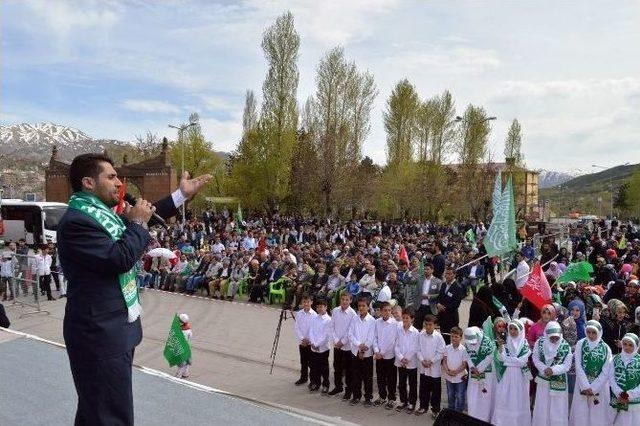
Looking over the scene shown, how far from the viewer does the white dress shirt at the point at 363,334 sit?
28.2ft

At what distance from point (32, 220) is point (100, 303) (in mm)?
27018

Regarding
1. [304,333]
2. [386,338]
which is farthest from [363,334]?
[304,333]

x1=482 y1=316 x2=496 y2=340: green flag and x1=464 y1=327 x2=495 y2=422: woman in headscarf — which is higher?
x1=482 y1=316 x2=496 y2=340: green flag

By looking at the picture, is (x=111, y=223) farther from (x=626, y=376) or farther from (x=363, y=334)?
(x=363, y=334)

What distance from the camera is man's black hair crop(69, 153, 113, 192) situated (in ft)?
8.43

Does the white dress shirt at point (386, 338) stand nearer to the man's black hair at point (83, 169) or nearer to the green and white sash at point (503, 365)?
the green and white sash at point (503, 365)

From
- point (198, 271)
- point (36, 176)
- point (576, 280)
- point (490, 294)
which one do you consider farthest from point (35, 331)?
point (36, 176)

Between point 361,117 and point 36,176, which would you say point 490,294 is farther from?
point 36,176

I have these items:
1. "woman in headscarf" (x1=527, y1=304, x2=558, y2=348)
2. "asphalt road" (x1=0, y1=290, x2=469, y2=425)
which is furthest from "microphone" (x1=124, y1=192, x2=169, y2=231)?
"woman in headscarf" (x1=527, y1=304, x2=558, y2=348)

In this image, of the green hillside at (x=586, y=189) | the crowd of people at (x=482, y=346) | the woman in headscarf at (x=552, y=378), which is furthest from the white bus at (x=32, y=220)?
the green hillside at (x=586, y=189)

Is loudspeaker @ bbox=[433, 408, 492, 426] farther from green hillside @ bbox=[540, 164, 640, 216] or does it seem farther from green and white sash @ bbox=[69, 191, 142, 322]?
green hillside @ bbox=[540, 164, 640, 216]

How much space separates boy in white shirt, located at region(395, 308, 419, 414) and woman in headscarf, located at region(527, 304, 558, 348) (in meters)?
1.55

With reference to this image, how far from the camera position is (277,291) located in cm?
1667

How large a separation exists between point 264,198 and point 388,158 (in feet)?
33.3
